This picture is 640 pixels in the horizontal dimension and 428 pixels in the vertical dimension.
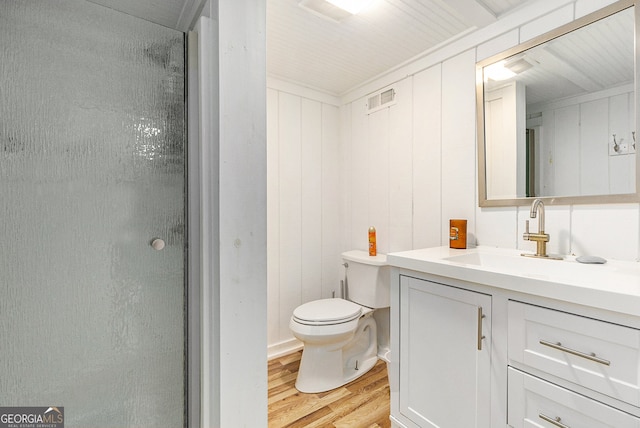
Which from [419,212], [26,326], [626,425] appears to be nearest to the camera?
[26,326]

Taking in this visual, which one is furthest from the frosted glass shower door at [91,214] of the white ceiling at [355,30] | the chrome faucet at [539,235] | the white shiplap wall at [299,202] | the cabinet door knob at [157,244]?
the chrome faucet at [539,235]

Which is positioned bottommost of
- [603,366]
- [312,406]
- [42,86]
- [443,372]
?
[312,406]

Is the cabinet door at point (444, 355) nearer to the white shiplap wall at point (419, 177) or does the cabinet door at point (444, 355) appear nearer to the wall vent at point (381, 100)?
the white shiplap wall at point (419, 177)

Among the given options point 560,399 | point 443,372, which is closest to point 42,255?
point 443,372

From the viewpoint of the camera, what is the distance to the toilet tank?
2055 mm

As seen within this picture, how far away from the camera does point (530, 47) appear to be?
4.72 ft

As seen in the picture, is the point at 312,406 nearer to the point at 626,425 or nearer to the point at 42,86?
the point at 626,425

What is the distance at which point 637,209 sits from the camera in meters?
1.17

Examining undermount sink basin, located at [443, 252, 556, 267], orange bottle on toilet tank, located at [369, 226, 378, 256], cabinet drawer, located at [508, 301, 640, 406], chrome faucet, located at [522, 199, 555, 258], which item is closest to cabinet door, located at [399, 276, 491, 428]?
cabinet drawer, located at [508, 301, 640, 406]

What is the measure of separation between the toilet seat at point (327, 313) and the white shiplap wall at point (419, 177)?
0.38m

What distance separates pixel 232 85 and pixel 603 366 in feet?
4.29

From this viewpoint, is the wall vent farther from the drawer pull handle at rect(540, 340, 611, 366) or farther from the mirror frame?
the drawer pull handle at rect(540, 340, 611, 366)

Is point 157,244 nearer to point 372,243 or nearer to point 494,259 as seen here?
point 494,259

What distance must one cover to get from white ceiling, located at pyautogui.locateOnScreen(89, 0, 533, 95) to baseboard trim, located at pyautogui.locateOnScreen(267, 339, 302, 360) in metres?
2.05
